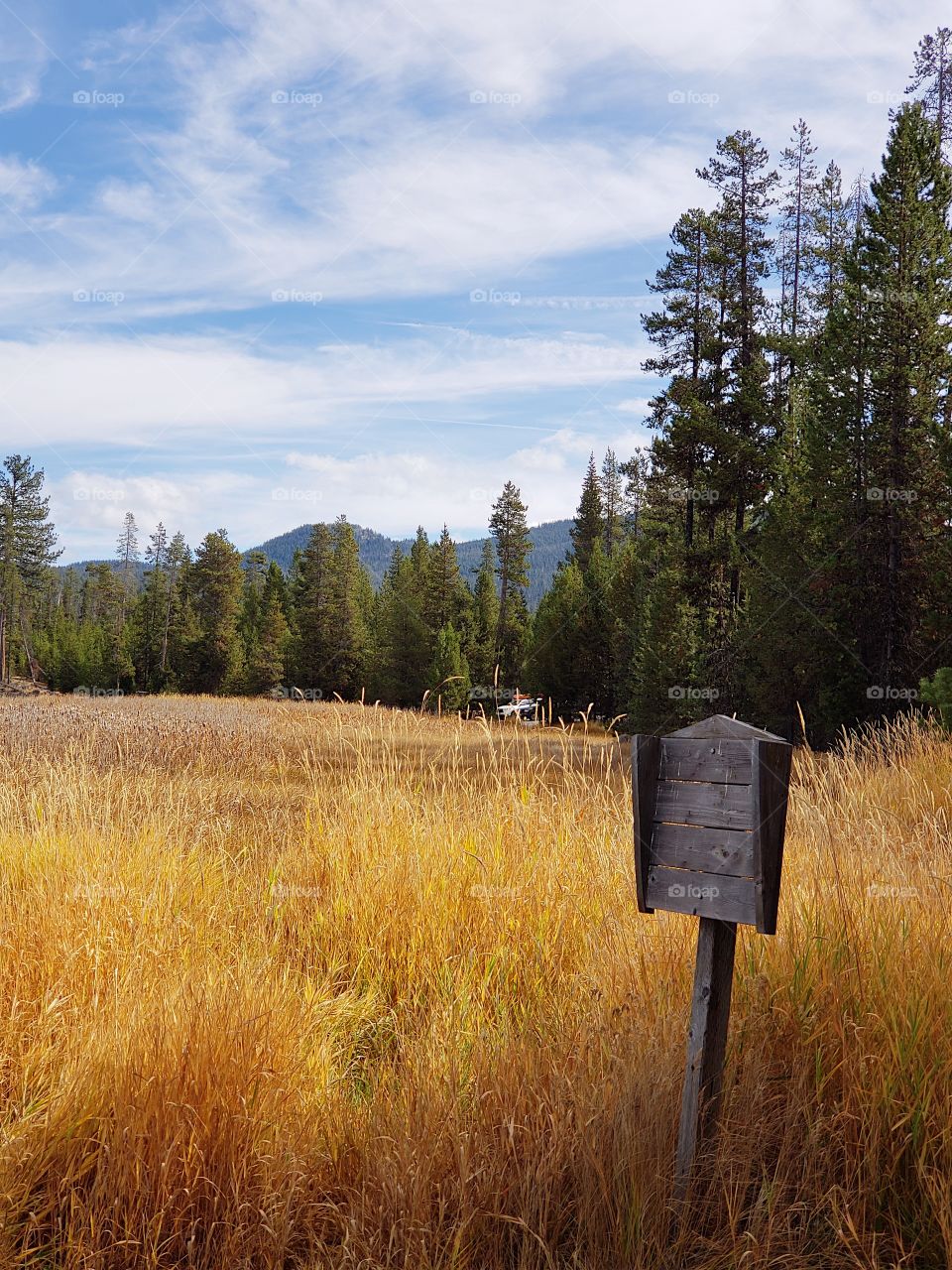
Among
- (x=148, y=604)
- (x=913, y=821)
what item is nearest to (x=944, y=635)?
(x=913, y=821)

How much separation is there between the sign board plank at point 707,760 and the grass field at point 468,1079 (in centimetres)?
91

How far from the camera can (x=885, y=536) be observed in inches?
766

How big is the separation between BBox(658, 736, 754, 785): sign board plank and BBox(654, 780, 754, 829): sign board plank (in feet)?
0.07

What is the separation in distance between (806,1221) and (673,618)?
1039 inches

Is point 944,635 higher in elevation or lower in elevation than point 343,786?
higher

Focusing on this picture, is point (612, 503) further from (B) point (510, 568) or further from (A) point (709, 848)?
(A) point (709, 848)

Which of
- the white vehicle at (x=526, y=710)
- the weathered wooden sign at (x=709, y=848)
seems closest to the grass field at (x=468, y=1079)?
the weathered wooden sign at (x=709, y=848)

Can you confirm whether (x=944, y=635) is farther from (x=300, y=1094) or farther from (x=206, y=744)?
(x=300, y=1094)

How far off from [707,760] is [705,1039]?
742 mm

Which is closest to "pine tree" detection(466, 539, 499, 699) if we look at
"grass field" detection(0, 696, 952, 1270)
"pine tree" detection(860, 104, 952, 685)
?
"pine tree" detection(860, 104, 952, 685)

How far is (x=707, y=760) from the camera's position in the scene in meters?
2.46

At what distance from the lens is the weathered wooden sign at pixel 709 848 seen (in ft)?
7.54

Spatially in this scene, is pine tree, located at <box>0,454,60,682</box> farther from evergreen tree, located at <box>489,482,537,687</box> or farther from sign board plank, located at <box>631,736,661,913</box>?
sign board plank, located at <box>631,736,661,913</box>

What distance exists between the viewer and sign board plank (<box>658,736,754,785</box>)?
7.73 ft
